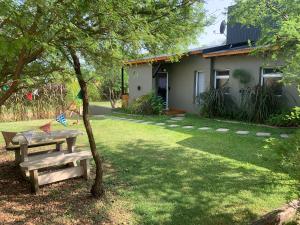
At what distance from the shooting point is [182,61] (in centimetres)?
1759

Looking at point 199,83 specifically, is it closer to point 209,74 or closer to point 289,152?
point 209,74

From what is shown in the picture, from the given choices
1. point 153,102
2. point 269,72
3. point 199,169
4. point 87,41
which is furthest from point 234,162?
point 153,102

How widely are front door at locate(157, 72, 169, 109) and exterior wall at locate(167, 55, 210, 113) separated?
9.1 inches

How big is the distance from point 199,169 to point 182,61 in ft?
38.4

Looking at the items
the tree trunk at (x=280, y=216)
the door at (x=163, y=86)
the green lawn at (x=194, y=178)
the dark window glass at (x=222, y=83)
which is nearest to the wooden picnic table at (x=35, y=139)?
the green lawn at (x=194, y=178)

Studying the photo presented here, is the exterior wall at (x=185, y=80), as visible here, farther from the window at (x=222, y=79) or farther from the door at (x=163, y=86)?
the window at (x=222, y=79)

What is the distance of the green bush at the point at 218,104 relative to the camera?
566 inches

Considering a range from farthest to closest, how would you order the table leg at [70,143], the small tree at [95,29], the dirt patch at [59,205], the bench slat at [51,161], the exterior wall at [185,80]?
the exterior wall at [185,80], the table leg at [70,143], the bench slat at [51,161], the dirt patch at [59,205], the small tree at [95,29]

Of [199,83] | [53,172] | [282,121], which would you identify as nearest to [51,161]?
[53,172]

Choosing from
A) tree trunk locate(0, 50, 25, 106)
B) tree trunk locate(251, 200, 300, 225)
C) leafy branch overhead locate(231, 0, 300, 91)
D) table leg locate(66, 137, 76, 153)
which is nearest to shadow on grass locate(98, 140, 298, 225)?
tree trunk locate(251, 200, 300, 225)

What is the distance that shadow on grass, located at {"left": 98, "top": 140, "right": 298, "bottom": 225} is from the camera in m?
4.52

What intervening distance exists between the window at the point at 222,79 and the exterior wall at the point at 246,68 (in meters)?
0.22

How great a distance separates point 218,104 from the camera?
14453mm

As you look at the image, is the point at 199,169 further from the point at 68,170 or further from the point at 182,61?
the point at 182,61
